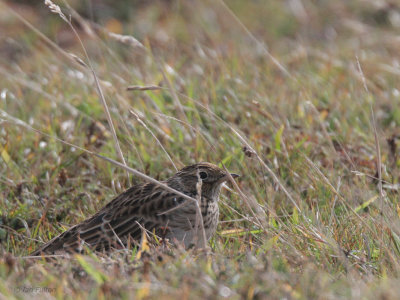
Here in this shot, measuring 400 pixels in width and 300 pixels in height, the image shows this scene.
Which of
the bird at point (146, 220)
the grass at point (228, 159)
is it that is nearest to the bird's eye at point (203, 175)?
the bird at point (146, 220)

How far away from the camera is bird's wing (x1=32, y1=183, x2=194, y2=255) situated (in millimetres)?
4395

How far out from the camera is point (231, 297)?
121 inches

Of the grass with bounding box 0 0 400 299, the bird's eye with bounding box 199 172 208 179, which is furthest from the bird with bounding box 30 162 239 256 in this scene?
the grass with bounding box 0 0 400 299

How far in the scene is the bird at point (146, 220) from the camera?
4.38m

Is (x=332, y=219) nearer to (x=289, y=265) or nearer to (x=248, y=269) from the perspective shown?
(x=289, y=265)

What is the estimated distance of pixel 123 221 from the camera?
4535 mm

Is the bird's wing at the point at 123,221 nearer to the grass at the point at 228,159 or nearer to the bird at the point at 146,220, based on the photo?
the bird at the point at 146,220

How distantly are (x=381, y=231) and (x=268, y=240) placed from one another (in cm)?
65

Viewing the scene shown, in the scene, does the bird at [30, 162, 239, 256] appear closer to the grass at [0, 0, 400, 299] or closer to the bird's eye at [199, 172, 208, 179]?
the bird's eye at [199, 172, 208, 179]

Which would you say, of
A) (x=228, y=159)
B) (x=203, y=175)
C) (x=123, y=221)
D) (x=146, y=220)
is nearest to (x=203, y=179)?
(x=203, y=175)

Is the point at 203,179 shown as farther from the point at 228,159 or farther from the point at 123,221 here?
the point at 228,159

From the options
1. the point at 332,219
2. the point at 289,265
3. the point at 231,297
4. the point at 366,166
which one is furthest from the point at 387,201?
the point at 231,297

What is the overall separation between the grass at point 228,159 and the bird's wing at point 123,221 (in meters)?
0.31

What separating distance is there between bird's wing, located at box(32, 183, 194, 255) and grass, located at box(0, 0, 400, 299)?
0.31m
